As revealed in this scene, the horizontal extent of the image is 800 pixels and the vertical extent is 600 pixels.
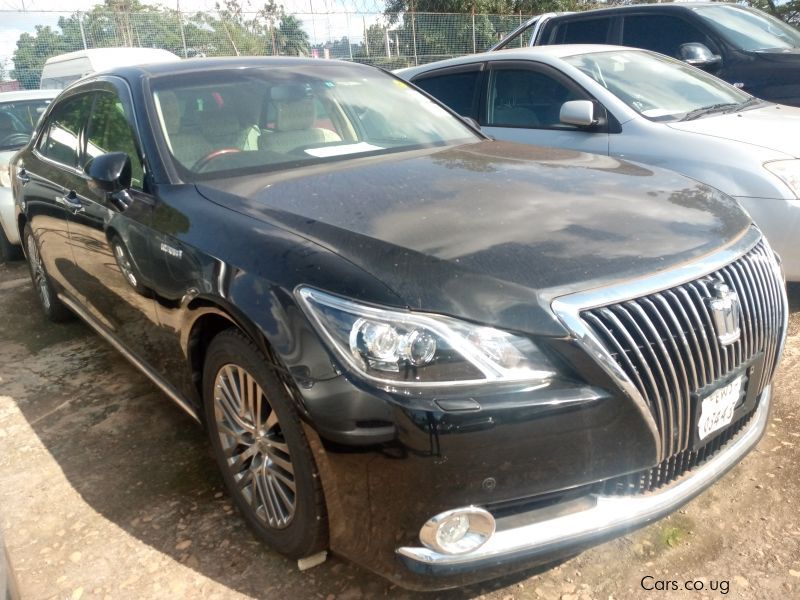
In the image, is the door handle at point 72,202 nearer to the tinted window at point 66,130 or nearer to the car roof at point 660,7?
the tinted window at point 66,130

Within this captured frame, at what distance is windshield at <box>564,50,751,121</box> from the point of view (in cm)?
490

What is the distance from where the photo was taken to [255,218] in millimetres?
2402

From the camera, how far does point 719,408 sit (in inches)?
85.1

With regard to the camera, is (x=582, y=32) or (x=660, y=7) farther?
(x=582, y=32)

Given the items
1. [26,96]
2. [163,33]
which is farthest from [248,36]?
[26,96]

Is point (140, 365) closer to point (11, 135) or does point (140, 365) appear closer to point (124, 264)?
point (124, 264)

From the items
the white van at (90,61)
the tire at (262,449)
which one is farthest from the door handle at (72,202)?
the white van at (90,61)

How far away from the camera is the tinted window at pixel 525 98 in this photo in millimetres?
5160

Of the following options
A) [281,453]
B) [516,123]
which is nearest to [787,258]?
[516,123]

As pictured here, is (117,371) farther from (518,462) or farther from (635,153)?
(635,153)

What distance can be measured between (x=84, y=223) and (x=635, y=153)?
325cm

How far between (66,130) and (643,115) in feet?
11.7

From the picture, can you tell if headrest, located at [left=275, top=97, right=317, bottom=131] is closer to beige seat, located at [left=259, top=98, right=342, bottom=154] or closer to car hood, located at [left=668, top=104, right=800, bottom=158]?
beige seat, located at [left=259, top=98, right=342, bottom=154]

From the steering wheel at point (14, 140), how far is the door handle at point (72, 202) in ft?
13.3
